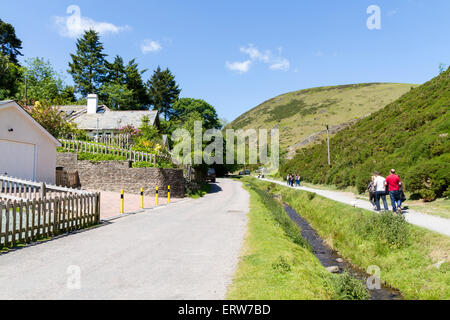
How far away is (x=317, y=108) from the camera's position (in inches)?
4938

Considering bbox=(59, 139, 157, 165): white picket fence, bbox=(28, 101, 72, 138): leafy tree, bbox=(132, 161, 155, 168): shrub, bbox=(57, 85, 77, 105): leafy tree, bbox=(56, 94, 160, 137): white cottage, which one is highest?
bbox=(57, 85, 77, 105): leafy tree

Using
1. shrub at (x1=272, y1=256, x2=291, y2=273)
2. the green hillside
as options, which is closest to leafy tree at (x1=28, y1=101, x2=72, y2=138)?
shrub at (x1=272, y1=256, x2=291, y2=273)

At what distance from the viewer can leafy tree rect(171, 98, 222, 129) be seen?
202ft

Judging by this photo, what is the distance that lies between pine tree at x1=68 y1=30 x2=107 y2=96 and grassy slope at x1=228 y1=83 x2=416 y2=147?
3898 centimetres

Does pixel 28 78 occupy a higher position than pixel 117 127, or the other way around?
pixel 28 78

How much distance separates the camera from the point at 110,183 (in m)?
21.5

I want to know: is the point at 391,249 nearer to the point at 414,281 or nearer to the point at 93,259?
the point at 414,281

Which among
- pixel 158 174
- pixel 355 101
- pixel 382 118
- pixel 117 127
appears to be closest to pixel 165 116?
pixel 117 127

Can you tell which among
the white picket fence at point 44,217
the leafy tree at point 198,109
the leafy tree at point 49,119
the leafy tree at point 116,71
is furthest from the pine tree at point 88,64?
the white picket fence at point 44,217

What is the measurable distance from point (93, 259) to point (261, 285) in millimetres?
3673

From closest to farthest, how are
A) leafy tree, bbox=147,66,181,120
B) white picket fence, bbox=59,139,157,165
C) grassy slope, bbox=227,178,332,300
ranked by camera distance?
1. grassy slope, bbox=227,178,332,300
2. white picket fence, bbox=59,139,157,165
3. leafy tree, bbox=147,66,181,120

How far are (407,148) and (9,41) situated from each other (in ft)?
234

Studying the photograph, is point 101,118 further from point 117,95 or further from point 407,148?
point 407,148

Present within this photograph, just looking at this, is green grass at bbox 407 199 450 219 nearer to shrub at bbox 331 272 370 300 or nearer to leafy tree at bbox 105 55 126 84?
shrub at bbox 331 272 370 300
